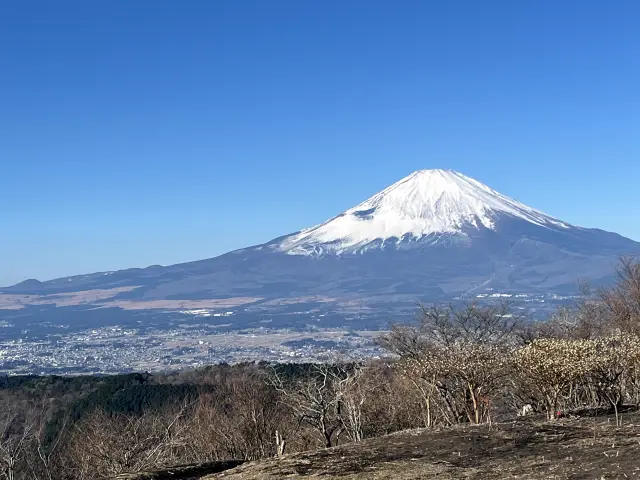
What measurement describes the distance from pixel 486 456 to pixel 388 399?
59.6ft

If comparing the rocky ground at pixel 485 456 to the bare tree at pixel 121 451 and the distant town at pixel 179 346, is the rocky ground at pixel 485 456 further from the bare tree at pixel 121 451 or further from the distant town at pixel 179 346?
the distant town at pixel 179 346

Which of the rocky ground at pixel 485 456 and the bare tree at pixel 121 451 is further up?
the rocky ground at pixel 485 456

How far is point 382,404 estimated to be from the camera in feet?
106

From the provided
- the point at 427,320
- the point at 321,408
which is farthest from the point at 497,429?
the point at 427,320

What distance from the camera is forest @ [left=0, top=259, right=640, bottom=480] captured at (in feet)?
67.7

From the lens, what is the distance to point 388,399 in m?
31.9

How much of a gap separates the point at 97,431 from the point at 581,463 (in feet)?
77.2

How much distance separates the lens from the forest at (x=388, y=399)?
20641mm

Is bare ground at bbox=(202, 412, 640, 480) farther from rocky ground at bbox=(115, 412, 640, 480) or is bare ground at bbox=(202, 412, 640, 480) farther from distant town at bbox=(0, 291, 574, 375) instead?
distant town at bbox=(0, 291, 574, 375)

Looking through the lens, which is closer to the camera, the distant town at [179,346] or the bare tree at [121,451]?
the bare tree at [121,451]

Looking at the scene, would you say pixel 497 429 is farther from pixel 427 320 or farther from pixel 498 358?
pixel 427 320

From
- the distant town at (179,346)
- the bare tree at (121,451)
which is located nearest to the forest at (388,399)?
the bare tree at (121,451)

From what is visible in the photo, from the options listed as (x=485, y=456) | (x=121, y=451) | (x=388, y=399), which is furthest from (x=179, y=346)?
(x=485, y=456)

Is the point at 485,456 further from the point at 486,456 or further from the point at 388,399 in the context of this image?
the point at 388,399
